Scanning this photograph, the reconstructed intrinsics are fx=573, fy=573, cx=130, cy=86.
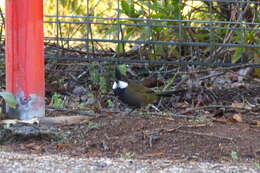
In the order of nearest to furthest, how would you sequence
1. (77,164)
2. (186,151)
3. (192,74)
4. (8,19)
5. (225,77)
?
(77,164) < (186,151) < (8,19) < (192,74) < (225,77)

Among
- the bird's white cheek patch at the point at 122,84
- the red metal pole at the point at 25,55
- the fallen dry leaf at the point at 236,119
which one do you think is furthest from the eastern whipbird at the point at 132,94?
the red metal pole at the point at 25,55

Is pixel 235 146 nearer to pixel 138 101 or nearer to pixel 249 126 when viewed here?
pixel 249 126


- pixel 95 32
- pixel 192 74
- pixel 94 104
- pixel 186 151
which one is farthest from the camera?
pixel 95 32

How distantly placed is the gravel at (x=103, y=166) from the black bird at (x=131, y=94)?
2438 mm

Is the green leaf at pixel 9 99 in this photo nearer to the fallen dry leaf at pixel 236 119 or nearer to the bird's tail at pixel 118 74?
the bird's tail at pixel 118 74

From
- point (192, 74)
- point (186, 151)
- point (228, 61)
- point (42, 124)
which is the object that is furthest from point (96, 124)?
point (228, 61)

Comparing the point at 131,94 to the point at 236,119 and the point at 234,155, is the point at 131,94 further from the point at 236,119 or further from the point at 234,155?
the point at 234,155

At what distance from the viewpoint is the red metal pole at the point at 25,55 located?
514 cm

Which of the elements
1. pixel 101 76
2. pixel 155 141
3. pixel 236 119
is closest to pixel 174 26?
pixel 101 76

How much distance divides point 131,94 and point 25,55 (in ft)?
5.72

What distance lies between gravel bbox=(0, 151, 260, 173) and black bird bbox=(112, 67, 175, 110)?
2.44 meters

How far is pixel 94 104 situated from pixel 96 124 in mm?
1324

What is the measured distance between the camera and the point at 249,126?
5352mm

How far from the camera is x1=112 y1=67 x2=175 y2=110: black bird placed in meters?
6.57
